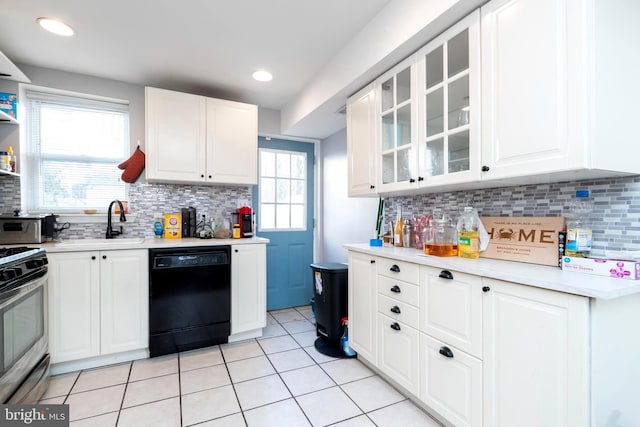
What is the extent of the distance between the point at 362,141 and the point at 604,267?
1653mm

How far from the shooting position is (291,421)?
5.33ft

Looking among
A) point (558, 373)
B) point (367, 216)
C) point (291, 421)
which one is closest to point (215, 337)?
point (291, 421)

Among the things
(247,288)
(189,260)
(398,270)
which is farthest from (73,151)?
(398,270)

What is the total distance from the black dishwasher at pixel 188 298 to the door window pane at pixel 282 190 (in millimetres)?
1102

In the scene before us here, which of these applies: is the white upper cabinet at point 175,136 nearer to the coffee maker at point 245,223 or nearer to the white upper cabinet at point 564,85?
the coffee maker at point 245,223

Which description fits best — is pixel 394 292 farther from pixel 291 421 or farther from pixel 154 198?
pixel 154 198

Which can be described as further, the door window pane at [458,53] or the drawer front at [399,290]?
the drawer front at [399,290]

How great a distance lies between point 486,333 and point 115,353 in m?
2.53

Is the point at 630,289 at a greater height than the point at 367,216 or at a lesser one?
lesser

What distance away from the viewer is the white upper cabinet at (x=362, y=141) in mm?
2287

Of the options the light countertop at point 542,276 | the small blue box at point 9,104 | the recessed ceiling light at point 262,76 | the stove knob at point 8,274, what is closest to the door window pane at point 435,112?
the light countertop at point 542,276

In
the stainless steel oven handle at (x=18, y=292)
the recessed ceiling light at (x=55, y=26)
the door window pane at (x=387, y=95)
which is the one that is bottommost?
the stainless steel oven handle at (x=18, y=292)

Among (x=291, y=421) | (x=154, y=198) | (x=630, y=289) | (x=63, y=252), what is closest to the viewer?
(x=630, y=289)

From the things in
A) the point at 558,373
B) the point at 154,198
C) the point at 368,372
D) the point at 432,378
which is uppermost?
the point at 154,198
